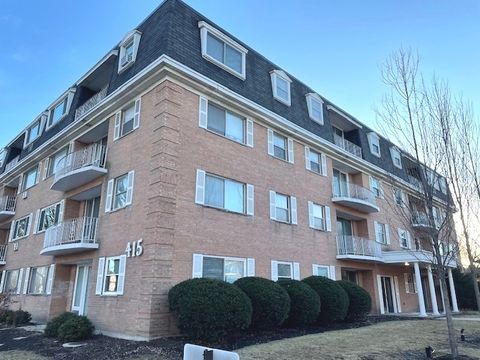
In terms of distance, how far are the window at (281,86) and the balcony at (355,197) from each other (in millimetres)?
6149

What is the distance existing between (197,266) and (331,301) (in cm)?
583

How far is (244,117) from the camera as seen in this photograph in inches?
643

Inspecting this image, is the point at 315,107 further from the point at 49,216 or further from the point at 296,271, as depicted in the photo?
the point at 49,216

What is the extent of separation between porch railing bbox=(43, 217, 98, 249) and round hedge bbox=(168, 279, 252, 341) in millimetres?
5936

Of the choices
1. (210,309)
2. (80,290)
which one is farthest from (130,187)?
(80,290)

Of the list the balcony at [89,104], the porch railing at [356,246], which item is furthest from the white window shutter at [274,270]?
the balcony at [89,104]

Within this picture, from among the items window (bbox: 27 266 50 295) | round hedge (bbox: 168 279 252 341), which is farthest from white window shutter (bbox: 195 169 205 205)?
window (bbox: 27 266 50 295)

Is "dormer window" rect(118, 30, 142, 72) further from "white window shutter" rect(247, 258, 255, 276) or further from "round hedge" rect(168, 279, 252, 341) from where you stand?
"round hedge" rect(168, 279, 252, 341)

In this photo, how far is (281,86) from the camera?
1925 centimetres

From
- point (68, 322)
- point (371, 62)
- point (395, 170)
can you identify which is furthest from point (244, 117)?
point (395, 170)

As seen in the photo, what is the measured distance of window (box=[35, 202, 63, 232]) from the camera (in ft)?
60.0

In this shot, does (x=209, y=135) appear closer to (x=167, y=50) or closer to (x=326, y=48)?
(x=167, y=50)

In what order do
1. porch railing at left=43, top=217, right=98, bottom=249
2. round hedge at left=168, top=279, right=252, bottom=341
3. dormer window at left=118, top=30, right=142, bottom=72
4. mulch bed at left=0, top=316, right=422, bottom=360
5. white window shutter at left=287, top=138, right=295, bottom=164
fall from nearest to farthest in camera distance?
mulch bed at left=0, top=316, right=422, bottom=360
round hedge at left=168, top=279, right=252, bottom=341
porch railing at left=43, top=217, right=98, bottom=249
dormer window at left=118, top=30, right=142, bottom=72
white window shutter at left=287, top=138, right=295, bottom=164

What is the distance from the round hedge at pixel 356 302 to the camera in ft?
52.1
